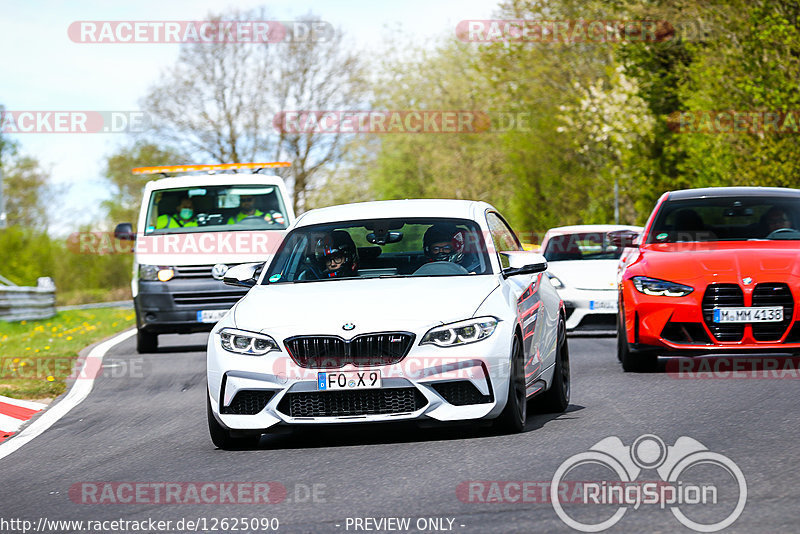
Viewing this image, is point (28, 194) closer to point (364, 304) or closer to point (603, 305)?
point (603, 305)

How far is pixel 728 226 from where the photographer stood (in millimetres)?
12781

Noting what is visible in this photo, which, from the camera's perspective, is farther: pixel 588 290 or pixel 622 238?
pixel 588 290

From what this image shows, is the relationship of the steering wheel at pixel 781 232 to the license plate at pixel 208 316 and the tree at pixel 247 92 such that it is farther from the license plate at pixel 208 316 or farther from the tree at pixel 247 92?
the tree at pixel 247 92

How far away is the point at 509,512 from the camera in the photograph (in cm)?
582

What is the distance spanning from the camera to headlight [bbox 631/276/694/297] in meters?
11.2

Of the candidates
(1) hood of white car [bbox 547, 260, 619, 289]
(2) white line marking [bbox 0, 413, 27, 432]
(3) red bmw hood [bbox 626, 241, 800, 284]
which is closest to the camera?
(2) white line marking [bbox 0, 413, 27, 432]

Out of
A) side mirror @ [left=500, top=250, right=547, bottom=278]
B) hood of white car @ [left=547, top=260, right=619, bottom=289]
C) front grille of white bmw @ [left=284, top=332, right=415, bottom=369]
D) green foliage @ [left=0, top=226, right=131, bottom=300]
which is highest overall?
side mirror @ [left=500, top=250, right=547, bottom=278]

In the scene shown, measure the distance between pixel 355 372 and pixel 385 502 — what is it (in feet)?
5.24

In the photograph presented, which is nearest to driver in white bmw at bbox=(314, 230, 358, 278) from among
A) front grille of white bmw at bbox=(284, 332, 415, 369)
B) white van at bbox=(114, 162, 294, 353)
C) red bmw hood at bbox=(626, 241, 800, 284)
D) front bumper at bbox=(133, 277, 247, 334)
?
front grille of white bmw at bbox=(284, 332, 415, 369)

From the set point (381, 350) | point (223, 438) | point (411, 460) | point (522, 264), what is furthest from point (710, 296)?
point (223, 438)

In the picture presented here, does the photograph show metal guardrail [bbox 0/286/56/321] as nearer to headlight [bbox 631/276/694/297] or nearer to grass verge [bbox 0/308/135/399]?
grass verge [bbox 0/308/135/399]

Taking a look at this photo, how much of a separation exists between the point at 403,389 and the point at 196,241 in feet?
30.8

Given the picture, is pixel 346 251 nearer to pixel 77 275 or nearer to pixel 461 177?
pixel 461 177

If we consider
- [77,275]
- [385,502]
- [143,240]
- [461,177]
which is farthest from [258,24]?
[385,502]
